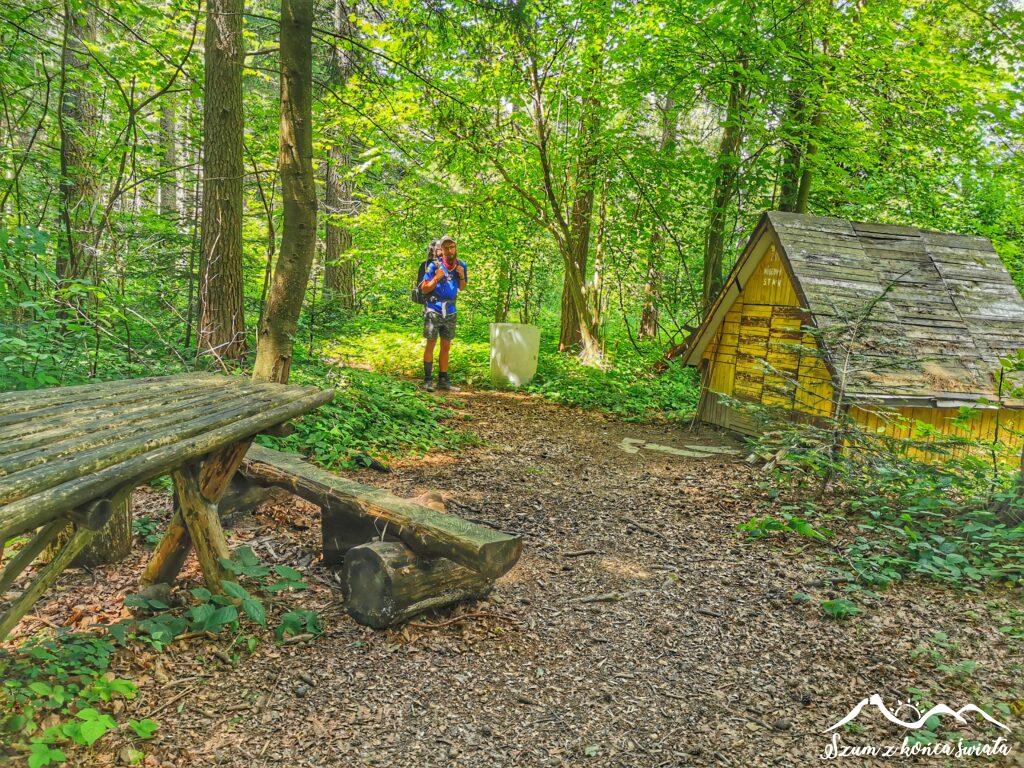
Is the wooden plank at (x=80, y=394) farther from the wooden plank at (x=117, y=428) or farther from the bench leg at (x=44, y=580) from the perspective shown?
the bench leg at (x=44, y=580)

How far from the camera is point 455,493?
5836mm

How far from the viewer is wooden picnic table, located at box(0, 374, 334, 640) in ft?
6.72

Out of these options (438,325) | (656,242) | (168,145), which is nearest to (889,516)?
(438,325)

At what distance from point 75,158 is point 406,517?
7549 millimetres

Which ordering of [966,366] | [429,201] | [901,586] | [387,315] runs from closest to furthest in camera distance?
1. [901,586]
2. [966,366]
3. [429,201]
4. [387,315]

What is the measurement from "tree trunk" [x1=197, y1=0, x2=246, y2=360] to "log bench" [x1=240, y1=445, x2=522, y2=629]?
390 cm

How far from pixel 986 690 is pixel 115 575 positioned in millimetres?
4581

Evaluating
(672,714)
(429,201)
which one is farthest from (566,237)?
(672,714)

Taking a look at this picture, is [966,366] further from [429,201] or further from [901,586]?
[429,201]

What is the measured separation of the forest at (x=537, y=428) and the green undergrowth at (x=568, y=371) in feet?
0.33

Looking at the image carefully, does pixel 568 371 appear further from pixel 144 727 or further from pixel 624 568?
pixel 144 727

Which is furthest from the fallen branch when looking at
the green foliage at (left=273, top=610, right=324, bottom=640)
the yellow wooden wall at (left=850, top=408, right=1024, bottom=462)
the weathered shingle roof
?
the yellow wooden wall at (left=850, top=408, right=1024, bottom=462)

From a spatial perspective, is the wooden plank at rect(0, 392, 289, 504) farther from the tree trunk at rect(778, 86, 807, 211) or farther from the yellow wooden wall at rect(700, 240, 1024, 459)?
the tree trunk at rect(778, 86, 807, 211)

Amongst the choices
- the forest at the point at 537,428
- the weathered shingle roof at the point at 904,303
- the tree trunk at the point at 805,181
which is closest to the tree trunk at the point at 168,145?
the forest at the point at 537,428
